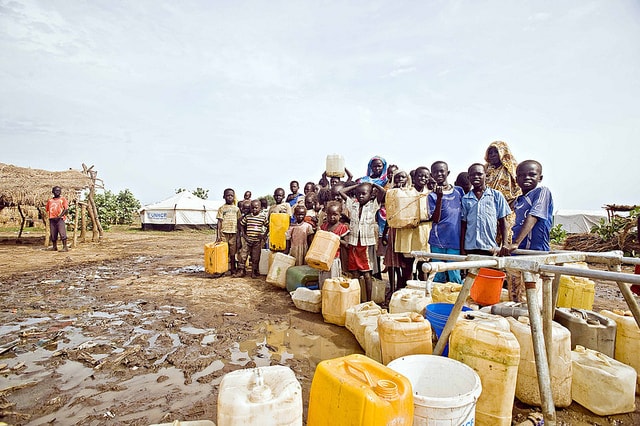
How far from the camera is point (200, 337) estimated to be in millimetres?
4102

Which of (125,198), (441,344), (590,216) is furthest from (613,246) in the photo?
(125,198)

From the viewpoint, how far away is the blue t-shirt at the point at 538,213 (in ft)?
12.1

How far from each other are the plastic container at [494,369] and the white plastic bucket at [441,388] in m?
0.20

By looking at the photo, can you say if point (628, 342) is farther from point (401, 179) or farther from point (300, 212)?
point (300, 212)

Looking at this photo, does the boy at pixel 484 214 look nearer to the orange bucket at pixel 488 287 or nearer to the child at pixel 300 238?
the orange bucket at pixel 488 287

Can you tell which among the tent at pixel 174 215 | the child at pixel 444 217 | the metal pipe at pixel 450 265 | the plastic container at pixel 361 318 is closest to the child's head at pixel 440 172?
the child at pixel 444 217

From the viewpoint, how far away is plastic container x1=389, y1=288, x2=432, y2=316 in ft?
12.2

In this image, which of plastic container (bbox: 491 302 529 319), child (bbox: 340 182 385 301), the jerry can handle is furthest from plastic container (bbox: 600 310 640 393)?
child (bbox: 340 182 385 301)

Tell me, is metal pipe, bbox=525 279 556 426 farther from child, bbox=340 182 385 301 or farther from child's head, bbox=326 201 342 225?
child's head, bbox=326 201 342 225

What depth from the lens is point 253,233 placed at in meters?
7.34

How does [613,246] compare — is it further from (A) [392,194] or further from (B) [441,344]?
(B) [441,344]

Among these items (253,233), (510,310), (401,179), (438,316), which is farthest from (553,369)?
(253,233)

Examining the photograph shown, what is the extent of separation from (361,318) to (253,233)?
160 inches

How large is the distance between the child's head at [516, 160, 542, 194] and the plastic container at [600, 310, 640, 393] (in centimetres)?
151
